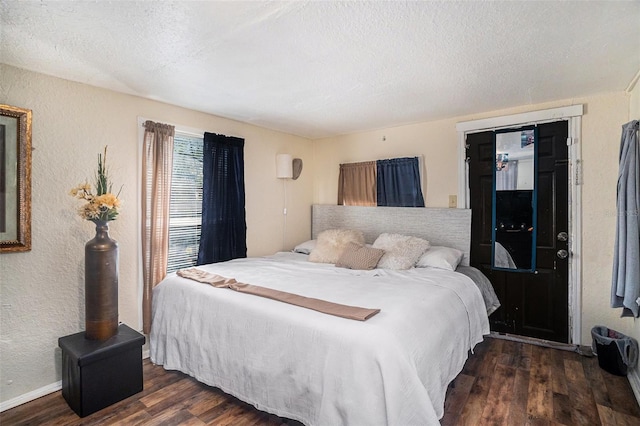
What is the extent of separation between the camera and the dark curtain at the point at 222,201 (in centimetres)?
337

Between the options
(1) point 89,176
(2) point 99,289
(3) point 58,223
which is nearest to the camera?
(2) point 99,289

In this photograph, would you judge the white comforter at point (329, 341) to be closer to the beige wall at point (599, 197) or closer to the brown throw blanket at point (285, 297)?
the brown throw blanket at point (285, 297)

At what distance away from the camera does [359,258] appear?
3162mm

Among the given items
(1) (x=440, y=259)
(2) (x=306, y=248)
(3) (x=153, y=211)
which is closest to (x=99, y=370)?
(3) (x=153, y=211)

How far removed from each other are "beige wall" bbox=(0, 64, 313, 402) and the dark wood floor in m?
0.40

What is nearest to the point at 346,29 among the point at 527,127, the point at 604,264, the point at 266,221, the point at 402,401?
the point at 402,401

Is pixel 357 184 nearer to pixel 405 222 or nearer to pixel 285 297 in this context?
pixel 405 222

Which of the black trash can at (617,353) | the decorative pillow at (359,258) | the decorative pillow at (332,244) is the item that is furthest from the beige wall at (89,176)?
the decorative pillow at (359,258)

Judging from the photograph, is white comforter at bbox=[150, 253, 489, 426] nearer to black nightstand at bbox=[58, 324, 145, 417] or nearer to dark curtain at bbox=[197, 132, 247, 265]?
black nightstand at bbox=[58, 324, 145, 417]

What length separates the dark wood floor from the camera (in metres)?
2.03

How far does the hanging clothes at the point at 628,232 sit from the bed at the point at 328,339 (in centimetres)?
92

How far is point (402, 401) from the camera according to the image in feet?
5.17

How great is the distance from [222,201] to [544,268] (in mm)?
3370

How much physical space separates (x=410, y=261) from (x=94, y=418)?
2686mm
